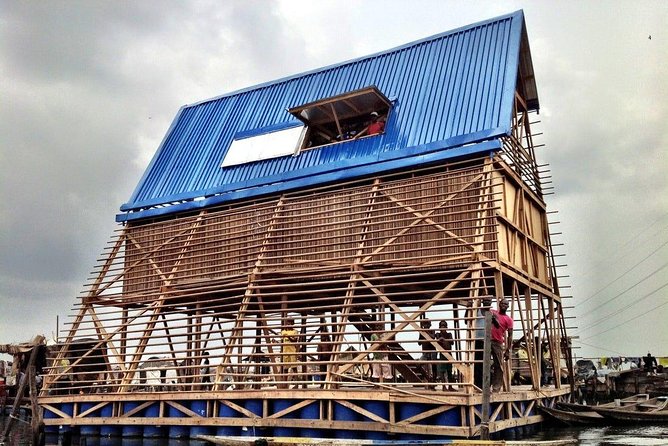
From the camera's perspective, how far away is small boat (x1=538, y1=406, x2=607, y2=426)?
16.4 meters

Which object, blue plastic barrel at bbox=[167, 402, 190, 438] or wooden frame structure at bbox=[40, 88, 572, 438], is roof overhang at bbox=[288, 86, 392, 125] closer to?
wooden frame structure at bbox=[40, 88, 572, 438]

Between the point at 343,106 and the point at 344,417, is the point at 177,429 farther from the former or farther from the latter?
the point at 343,106

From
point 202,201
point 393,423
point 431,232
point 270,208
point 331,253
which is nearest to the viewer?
point 393,423

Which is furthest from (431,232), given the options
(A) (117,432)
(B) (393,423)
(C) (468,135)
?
(A) (117,432)

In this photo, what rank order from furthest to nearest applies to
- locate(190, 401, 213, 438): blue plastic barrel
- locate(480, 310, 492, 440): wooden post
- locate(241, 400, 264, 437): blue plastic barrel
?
locate(190, 401, 213, 438): blue plastic barrel → locate(241, 400, 264, 437): blue plastic barrel → locate(480, 310, 492, 440): wooden post

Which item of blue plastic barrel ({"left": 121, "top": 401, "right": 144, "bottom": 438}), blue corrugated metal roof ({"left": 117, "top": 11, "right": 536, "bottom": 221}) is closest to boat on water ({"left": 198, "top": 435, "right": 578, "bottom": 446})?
blue plastic barrel ({"left": 121, "top": 401, "right": 144, "bottom": 438})

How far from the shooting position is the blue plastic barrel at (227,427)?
14828 millimetres

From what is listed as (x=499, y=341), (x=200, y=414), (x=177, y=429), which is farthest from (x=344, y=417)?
(x=177, y=429)

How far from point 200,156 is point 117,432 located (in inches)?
375

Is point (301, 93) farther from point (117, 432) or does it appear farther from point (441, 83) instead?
point (117, 432)

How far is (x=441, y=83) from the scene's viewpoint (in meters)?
18.9

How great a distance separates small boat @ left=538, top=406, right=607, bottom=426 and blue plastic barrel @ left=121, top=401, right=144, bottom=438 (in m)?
9.98

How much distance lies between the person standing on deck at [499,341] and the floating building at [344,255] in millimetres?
454

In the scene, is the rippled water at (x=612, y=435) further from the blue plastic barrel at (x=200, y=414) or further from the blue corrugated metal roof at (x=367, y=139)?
the blue plastic barrel at (x=200, y=414)
